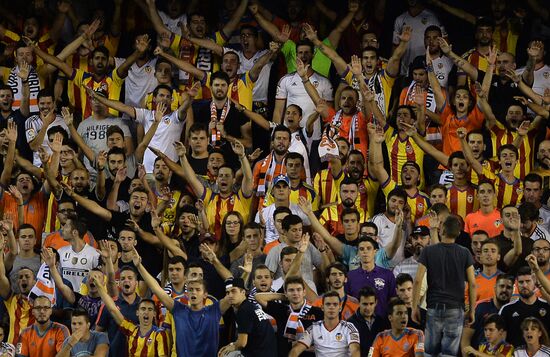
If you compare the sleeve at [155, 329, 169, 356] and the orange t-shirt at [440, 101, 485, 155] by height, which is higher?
the orange t-shirt at [440, 101, 485, 155]

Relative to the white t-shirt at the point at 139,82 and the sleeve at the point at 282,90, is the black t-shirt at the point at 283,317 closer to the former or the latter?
the sleeve at the point at 282,90

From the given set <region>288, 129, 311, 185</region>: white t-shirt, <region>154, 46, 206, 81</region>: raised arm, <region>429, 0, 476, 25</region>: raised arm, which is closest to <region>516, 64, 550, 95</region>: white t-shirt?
<region>429, 0, 476, 25</region>: raised arm

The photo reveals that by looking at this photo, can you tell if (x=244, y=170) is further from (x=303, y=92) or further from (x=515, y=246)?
(x=515, y=246)

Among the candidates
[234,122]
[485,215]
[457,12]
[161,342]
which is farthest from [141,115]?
[485,215]

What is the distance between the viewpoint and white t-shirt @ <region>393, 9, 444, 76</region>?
Result: 21.7m

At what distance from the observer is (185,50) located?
22.1 m

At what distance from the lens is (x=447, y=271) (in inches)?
650

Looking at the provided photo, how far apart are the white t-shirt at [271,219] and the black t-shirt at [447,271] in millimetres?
2777

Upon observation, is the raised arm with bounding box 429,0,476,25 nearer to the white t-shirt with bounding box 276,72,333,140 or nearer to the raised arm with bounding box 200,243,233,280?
the white t-shirt with bounding box 276,72,333,140

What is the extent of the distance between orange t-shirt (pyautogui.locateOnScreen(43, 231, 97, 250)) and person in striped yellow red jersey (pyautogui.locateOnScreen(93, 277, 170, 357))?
152 cm

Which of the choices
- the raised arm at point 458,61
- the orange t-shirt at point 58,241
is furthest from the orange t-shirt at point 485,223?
the orange t-shirt at point 58,241

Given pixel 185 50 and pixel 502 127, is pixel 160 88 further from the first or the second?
pixel 502 127

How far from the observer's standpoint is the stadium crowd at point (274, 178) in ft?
56.6

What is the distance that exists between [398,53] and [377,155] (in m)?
2.01
